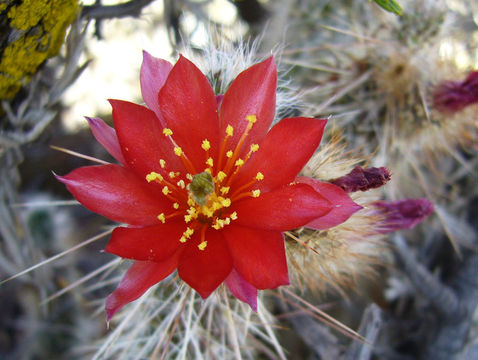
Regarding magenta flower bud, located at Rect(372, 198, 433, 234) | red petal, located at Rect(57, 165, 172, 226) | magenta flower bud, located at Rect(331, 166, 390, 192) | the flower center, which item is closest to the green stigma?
the flower center

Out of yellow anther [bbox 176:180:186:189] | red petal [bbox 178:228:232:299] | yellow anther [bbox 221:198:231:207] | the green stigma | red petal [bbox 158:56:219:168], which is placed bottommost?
red petal [bbox 178:228:232:299]

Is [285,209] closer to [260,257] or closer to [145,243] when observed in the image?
[260,257]

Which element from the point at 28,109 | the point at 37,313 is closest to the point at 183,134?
the point at 28,109

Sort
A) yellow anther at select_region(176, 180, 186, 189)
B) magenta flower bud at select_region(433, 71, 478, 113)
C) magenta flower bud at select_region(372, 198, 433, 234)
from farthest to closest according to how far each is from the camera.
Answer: magenta flower bud at select_region(433, 71, 478, 113) → magenta flower bud at select_region(372, 198, 433, 234) → yellow anther at select_region(176, 180, 186, 189)

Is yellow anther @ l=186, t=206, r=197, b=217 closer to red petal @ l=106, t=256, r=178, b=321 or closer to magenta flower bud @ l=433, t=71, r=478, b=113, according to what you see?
red petal @ l=106, t=256, r=178, b=321

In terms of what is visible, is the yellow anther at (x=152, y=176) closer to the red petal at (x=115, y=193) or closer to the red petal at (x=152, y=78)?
the red petal at (x=115, y=193)

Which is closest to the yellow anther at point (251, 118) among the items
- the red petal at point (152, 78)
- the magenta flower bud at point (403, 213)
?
the red petal at point (152, 78)

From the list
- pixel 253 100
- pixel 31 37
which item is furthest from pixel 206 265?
pixel 31 37
